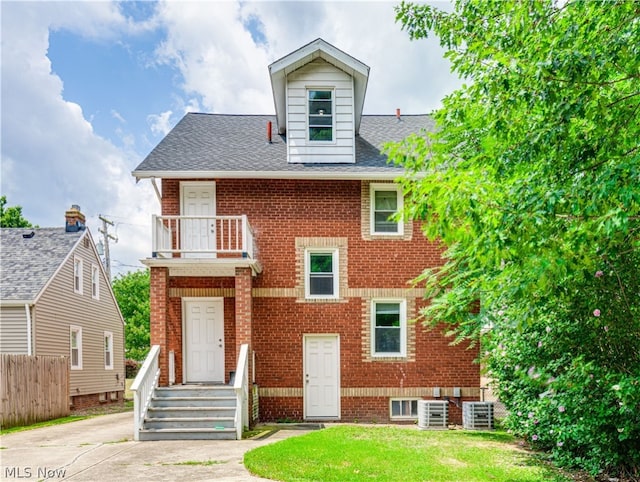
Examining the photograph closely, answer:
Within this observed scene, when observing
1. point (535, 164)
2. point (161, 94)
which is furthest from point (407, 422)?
point (161, 94)

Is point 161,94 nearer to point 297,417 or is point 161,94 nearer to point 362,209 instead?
point 362,209

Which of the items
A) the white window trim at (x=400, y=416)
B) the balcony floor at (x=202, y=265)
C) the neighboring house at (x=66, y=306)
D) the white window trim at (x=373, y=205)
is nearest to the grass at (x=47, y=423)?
the neighboring house at (x=66, y=306)

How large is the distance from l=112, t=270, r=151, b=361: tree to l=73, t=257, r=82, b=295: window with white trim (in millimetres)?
17869

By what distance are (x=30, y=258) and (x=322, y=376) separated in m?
12.0

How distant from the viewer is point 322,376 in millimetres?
13414

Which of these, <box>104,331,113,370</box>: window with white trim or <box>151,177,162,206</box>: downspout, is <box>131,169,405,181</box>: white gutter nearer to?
<box>151,177,162,206</box>: downspout

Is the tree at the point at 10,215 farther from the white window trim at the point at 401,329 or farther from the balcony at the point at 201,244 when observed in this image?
the white window trim at the point at 401,329

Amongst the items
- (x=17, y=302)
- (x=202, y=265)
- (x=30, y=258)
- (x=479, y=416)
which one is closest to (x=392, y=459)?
(x=479, y=416)

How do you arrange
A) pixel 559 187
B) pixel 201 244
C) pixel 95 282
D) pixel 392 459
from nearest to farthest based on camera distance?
pixel 559 187, pixel 392 459, pixel 201 244, pixel 95 282

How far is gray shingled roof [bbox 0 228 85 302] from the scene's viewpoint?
1712 cm

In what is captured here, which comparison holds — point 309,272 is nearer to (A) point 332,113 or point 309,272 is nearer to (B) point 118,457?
(A) point 332,113

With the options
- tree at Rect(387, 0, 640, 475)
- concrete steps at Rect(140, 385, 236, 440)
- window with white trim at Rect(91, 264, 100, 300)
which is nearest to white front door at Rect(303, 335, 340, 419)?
concrete steps at Rect(140, 385, 236, 440)

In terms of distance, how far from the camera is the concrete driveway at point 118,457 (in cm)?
731

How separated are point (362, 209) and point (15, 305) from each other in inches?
453
